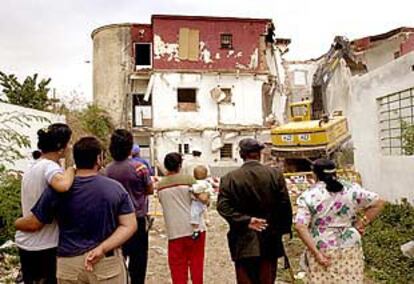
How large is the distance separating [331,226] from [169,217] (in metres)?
2.04

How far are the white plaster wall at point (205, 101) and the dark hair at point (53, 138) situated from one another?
25.1 m

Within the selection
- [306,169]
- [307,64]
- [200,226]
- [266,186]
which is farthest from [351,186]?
[307,64]

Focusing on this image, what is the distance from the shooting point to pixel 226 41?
31.0 meters

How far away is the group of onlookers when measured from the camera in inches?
Answer: 144

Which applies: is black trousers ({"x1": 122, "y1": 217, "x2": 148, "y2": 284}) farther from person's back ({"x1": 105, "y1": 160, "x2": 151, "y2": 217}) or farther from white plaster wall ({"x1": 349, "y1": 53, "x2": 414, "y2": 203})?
white plaster wall ({"x1": 349, "y1": 53, "x2": 414, "y2": 203})

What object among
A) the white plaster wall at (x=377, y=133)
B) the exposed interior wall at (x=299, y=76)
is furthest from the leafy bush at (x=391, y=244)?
the exposed interior wall at (x=299, y=76)

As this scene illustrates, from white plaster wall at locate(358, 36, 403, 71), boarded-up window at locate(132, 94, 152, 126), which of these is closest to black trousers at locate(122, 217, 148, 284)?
boarded-up window at locate(132, 94, 152, 126)

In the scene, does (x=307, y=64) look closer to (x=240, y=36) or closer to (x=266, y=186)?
(x=240, y=36)

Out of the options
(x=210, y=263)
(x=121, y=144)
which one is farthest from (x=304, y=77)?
(x=121, y=144)

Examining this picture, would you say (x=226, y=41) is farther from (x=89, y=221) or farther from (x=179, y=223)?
(x=89, y=221)

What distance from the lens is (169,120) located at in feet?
96.6

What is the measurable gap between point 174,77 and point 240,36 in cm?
451

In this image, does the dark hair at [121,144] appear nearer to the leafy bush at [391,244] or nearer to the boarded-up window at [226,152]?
the leafy bush at [391,244]

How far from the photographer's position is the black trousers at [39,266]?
4.20 meters
